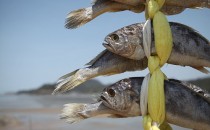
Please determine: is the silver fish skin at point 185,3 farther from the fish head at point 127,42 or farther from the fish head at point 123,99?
the fish head at point 123,99

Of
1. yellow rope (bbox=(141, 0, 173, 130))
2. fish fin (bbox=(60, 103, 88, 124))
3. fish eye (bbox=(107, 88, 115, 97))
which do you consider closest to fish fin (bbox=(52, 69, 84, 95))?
fish fin (bbox=(60, 103, 88, 124))

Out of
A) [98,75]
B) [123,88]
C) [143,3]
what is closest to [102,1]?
[143,3]

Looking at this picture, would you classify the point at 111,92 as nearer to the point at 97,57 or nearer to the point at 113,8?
the point at 97,57

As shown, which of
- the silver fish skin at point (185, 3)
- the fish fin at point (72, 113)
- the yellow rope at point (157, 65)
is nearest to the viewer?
the yellow rope at point (157, 65)

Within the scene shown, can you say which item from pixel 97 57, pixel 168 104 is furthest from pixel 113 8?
pixel 168 104

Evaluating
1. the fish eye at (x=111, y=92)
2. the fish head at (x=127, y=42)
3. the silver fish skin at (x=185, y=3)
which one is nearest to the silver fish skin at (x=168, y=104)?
the fish eye at (x=111, y=92)

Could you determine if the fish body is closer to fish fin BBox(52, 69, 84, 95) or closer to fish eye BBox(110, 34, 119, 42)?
fish eye BBox(110, 34, 119, 42)

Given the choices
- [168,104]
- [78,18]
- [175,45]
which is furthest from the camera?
[78,18]
